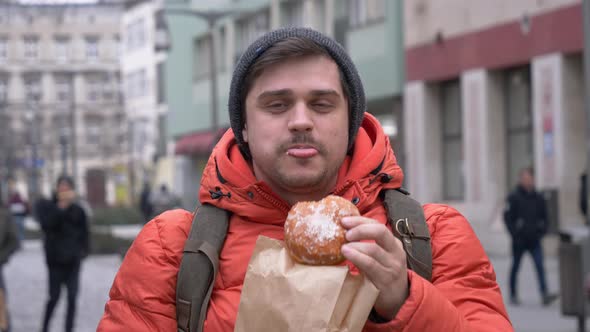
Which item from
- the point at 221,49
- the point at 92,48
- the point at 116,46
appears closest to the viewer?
the point at 221,49

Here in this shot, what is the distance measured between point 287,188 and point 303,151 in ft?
0.43

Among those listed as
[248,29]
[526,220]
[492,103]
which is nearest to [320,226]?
[526,220]

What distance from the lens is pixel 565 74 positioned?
75.5ft

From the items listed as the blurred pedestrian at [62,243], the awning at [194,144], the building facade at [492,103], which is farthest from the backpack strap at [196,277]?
the awning at [194,144]

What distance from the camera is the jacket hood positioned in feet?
9.70

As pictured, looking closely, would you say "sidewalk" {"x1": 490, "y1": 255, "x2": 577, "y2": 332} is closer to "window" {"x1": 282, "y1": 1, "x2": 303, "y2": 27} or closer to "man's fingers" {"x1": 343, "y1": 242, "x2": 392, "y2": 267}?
"man's fingers" {"x1": 343, "y1": 242, "x2": 392, "y2": 267}

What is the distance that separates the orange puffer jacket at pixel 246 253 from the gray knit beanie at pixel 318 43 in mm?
75

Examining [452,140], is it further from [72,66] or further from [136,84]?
[72,66]

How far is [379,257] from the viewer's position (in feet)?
8.29

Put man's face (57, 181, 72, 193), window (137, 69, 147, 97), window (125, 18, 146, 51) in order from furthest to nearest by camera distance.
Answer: window (125, 18, 146, 51), window (137, 69, 147, 97), man's face (57, 181, 72, 193)

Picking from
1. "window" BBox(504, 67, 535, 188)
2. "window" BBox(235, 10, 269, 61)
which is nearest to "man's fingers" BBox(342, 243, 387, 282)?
"window" BBox(504, 67, 535, 188)

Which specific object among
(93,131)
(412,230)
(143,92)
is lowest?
(412,230)

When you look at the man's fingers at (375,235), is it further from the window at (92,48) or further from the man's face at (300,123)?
the window at (92,48)

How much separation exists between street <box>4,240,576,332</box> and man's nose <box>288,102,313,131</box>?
9.95 m
